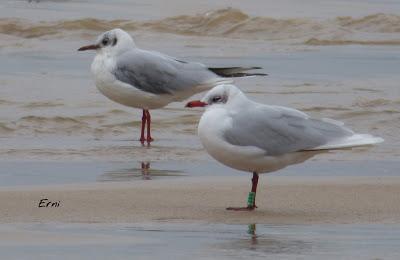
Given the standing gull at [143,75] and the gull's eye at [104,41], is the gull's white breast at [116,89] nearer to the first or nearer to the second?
the standing gull at [143,75]

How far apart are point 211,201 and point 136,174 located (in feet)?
4.53

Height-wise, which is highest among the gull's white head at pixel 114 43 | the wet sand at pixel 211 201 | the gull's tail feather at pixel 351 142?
the gull's white head at pixel 114 43

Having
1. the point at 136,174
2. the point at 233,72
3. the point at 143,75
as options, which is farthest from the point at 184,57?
the point at 136,174

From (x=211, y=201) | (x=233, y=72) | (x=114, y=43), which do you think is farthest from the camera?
(x=233, y=72)

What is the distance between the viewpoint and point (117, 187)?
24.5 feet

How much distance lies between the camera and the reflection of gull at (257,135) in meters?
6.75

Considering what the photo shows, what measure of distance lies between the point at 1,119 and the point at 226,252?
19.0 feet

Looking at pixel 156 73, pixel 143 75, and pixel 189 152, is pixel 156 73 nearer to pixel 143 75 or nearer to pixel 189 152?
pixel 143 75

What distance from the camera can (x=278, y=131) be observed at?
693cm

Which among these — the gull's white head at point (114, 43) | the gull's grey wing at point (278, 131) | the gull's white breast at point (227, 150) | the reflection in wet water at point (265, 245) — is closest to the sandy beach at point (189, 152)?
the reflection in wet water at point (265, 245)

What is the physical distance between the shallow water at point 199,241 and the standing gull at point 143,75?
13.7 ft

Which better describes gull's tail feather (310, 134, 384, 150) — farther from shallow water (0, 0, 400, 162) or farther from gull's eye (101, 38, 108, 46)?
gull's eye (101, 38, 108, 46)

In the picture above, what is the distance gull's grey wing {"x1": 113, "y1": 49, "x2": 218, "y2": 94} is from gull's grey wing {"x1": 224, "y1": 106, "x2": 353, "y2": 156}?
3573mm

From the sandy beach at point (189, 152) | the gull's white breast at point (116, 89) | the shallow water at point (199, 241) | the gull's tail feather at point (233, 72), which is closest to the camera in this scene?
the shallow water at point (199, 241)
